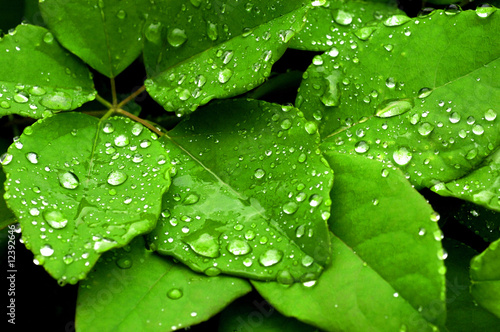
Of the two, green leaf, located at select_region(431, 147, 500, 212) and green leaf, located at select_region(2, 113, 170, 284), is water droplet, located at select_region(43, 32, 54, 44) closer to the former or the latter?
green leaf, located at select_region(2, 113, 170, 284)

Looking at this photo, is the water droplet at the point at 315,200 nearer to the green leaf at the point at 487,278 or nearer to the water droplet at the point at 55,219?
the green leaf at the point at 487,278

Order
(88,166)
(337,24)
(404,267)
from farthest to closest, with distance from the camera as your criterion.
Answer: (337,24)
(88,166)
(404,267)

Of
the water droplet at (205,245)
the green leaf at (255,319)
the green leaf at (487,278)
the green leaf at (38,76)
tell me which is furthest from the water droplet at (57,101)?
the green leaf at (487,278)

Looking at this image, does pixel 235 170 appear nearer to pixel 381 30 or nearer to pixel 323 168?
pixel 323 168

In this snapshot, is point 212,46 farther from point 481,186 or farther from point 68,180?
point 481,186

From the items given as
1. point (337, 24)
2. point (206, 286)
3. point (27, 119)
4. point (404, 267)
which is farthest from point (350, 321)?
point (27, 119)

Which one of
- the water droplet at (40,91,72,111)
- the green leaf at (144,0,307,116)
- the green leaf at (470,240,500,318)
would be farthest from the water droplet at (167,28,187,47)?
the green leaf at (470,240,500,318)

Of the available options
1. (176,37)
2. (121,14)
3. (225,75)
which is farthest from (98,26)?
(225,75)
